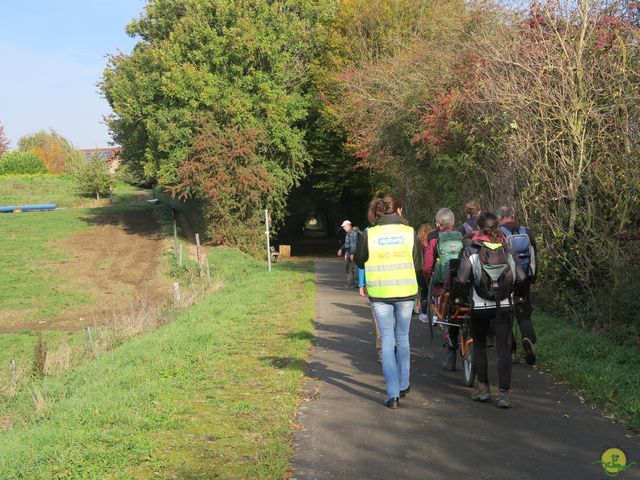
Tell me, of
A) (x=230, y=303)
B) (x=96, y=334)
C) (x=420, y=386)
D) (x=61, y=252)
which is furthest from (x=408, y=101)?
(x=61, y=252)

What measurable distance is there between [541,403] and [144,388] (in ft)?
13.8

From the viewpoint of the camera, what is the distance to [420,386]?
824 centimetres

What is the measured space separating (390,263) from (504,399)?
169cm

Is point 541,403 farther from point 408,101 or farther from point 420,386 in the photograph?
point 408,101

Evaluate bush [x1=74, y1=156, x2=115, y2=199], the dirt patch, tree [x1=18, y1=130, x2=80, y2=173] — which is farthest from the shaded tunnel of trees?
tree [x1=18, y1=130, x2=80, y2=173]

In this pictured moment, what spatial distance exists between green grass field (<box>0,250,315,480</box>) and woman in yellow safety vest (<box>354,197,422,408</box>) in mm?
1121

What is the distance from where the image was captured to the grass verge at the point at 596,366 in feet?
22.9

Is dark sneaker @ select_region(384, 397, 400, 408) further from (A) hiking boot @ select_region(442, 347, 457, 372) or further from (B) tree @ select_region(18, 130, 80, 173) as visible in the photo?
(B) tree @ select_region(18, 130, 80, 173)

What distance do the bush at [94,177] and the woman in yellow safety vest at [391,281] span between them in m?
62.3

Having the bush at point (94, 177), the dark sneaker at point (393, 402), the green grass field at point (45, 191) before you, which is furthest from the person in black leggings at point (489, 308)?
the bush at point (94, 177)

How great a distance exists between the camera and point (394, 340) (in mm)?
7527

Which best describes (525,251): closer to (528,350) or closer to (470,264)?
(528,350)

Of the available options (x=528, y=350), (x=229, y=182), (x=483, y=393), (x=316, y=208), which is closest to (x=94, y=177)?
(x=316, y=208)

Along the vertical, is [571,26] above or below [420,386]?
above
